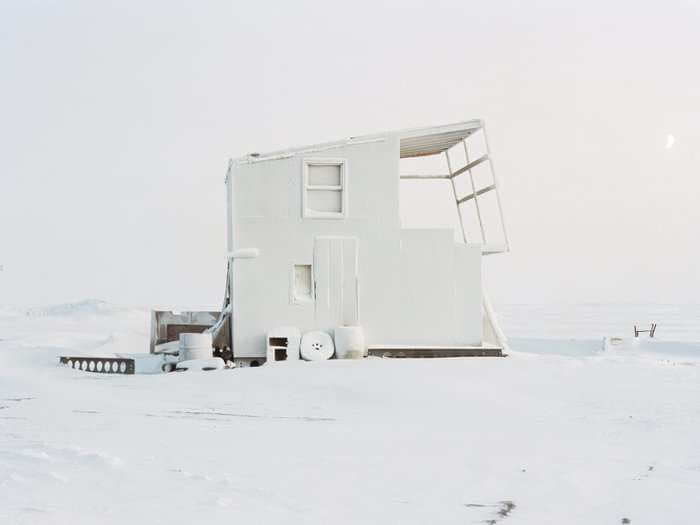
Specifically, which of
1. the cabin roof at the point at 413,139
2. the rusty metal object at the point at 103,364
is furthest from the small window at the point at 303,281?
the rusty metal object at the point at 103,364

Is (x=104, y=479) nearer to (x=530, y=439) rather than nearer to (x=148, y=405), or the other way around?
(x=148, y=405)

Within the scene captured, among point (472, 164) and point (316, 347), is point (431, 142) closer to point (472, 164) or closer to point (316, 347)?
point (472, 164)

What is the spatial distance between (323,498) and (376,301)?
9.74m

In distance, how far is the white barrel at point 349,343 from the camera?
14.8m

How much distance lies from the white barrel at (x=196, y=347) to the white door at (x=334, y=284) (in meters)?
2.64

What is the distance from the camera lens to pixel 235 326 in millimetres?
15328

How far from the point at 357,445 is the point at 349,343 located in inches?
279

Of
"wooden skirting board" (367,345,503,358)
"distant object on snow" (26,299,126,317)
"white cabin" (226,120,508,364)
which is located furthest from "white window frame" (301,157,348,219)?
"distant object on snow" (26,299,126,317)

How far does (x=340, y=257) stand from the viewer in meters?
15.5

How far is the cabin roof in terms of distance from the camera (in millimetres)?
15547

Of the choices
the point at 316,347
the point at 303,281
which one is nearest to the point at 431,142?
the point at 303,281

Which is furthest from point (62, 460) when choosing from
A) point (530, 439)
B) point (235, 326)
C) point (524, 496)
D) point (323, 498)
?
point (235, 326)

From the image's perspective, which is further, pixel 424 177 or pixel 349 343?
pixel 424 177

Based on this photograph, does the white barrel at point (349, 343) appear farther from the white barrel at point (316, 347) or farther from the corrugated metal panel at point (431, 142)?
the corrugated metal panel at point (431, 142)
